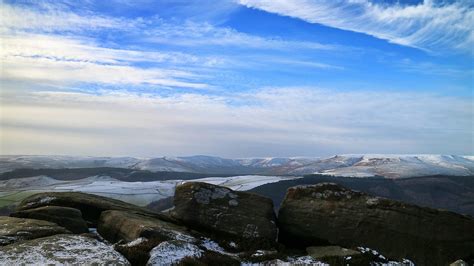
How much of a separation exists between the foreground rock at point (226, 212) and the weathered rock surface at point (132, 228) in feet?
4.10

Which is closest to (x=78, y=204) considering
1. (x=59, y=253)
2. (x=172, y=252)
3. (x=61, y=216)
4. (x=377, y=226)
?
(x=61, y=216)

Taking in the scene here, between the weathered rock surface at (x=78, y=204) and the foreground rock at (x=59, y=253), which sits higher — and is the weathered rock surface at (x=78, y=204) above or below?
above

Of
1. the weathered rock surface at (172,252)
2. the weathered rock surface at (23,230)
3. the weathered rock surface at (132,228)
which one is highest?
the weathered rock surface at (23,230)

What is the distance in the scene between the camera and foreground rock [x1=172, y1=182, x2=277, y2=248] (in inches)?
951

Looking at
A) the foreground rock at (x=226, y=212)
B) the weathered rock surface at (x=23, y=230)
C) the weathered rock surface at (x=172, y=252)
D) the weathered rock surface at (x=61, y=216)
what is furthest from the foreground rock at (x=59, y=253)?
the foreground rock at (x=226, y=212)

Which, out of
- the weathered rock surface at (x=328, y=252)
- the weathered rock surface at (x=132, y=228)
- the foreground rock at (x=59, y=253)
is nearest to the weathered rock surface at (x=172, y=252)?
the weathered rock surface at (x=132, y=228)

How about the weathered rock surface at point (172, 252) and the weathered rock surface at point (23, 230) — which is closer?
the weathered rock surface at point (172, 252)

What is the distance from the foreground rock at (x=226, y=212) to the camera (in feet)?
79.3

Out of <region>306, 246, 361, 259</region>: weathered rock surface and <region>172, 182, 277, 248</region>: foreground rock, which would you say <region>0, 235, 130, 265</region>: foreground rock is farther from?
<region>306, 246, 361, 259</region>: weathered rock surface

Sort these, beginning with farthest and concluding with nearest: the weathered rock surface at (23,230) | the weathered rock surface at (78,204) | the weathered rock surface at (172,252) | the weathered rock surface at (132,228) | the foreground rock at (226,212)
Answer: the weathered rock surface at (78,204), the foreground rock at (226,212), the weathered rock surface at (132,228), the weathered rock surface at (23,230), the weathered rock surface at (172,252)

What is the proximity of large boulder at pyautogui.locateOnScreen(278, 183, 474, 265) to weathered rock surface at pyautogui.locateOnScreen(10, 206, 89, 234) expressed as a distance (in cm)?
1200

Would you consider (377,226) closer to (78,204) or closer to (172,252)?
(172,252)

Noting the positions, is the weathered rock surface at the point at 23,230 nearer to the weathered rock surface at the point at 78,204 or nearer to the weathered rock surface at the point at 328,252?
the weathered rock surface at the point at 78,204

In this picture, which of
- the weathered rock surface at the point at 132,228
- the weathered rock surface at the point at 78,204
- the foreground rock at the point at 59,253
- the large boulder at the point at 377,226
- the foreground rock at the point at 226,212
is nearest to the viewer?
the foreground rock at the point at 59,253
